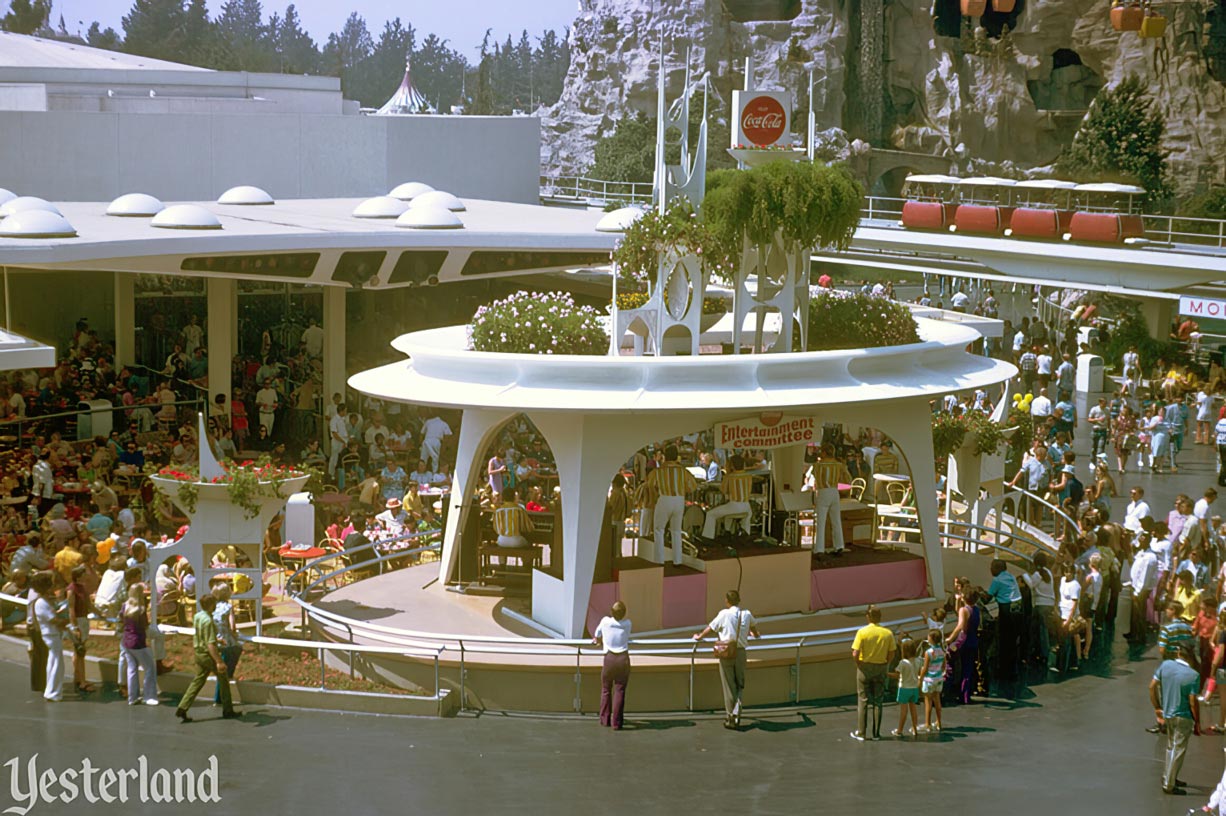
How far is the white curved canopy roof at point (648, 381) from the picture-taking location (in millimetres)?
15914

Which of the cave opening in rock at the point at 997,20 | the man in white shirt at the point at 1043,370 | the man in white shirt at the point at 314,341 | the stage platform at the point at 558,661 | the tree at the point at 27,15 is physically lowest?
the stage platform at the point at 558,661

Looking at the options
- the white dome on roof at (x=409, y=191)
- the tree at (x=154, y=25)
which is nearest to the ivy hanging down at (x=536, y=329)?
the white dome on roof at (x=409, y=191)

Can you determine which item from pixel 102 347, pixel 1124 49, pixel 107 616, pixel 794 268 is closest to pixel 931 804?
pixel 794 268

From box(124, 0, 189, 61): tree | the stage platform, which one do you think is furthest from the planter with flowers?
box(124, 0, 189, 61): tree

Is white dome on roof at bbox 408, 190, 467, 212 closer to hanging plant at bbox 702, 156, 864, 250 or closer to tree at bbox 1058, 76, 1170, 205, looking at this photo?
hanging plant at bbox 702, 156, 864, 250

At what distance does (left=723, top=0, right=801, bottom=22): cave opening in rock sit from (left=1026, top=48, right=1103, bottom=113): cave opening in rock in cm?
1388

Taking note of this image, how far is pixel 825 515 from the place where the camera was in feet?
61.1

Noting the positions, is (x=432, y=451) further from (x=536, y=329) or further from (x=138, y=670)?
(x=138, y=670)

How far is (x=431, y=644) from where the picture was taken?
16.0 meters

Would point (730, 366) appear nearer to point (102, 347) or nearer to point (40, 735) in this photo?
point (40, 735)

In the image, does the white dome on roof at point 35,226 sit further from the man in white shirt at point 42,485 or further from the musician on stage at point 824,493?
the musician on stage at point 824,493

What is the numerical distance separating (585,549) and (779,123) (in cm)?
637

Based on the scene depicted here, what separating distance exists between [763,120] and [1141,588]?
7.33 meters

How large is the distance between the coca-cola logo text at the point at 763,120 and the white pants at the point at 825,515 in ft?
14.7
